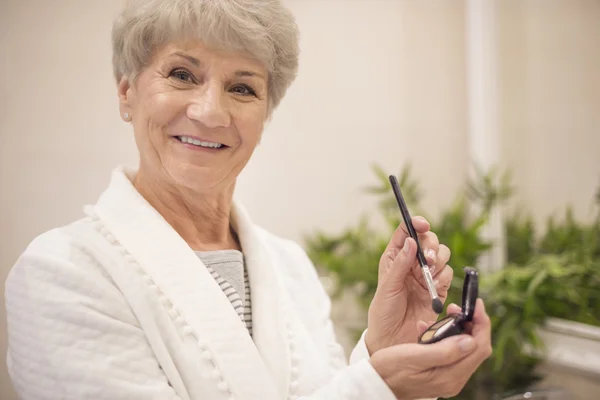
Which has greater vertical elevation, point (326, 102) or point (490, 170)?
point (326, 102)

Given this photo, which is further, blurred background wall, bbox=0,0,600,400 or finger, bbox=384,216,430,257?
blurred background wall, bbox=0,0,600,400

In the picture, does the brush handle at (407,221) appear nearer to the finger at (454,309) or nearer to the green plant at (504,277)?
the finger at (454,309)

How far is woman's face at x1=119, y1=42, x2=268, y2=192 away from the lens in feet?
2.95

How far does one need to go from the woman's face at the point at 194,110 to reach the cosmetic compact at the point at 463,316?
0.48 metres

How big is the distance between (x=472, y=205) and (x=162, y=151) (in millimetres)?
1549

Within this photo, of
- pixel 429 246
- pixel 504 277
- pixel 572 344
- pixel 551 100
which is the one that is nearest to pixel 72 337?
pixel 429 246

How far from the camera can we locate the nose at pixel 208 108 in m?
0.89

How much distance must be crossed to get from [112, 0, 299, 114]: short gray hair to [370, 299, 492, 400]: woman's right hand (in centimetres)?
56

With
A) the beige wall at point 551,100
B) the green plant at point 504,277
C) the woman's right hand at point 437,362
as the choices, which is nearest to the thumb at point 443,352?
the woman's right hand at point 437,362

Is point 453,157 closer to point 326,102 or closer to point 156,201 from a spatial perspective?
point 326,102

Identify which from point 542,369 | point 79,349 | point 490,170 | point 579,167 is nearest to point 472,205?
point 490,170

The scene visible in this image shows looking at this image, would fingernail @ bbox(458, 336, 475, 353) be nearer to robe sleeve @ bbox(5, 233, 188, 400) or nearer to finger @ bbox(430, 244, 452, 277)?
finger @ bbox(430, 244, 452, 277)

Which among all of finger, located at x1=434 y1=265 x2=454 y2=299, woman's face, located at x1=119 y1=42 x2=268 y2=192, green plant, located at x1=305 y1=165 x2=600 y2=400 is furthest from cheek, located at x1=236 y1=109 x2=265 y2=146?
green plant, located at x1=305 y1=165 x2=600 y2=400

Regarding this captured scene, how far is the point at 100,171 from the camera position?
1.14m
